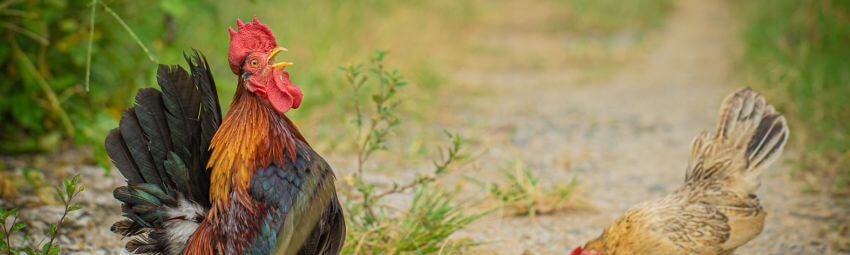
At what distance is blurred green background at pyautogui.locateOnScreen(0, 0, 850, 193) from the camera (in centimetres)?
444

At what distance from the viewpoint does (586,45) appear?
10.6 metres

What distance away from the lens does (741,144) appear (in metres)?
3.57

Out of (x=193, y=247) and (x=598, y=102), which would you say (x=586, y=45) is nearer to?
(x=598, y=102)

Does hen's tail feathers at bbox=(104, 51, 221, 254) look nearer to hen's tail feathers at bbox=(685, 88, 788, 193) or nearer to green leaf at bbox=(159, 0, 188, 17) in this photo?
green leaf at bbox=(159, 0, 188, 17)

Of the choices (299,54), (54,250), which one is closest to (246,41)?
(54,250)

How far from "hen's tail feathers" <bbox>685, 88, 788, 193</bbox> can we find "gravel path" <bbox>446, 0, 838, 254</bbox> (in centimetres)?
57

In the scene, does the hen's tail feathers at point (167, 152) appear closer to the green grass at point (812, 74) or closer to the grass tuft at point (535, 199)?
the grass tuft at point (535, 199)

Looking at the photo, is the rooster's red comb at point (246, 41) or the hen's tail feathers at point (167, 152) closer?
the rooster's red comb at point (246, 41)

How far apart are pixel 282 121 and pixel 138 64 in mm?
2992

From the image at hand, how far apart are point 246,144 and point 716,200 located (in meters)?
2.28

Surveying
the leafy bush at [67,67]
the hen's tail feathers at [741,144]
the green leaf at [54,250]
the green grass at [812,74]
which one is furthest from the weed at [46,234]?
the green grass at [812,74]

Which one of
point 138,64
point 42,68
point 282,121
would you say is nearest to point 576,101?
point 138,64

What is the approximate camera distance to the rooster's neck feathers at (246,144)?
2.44 meters

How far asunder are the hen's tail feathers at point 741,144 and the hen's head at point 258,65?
7.17ft
